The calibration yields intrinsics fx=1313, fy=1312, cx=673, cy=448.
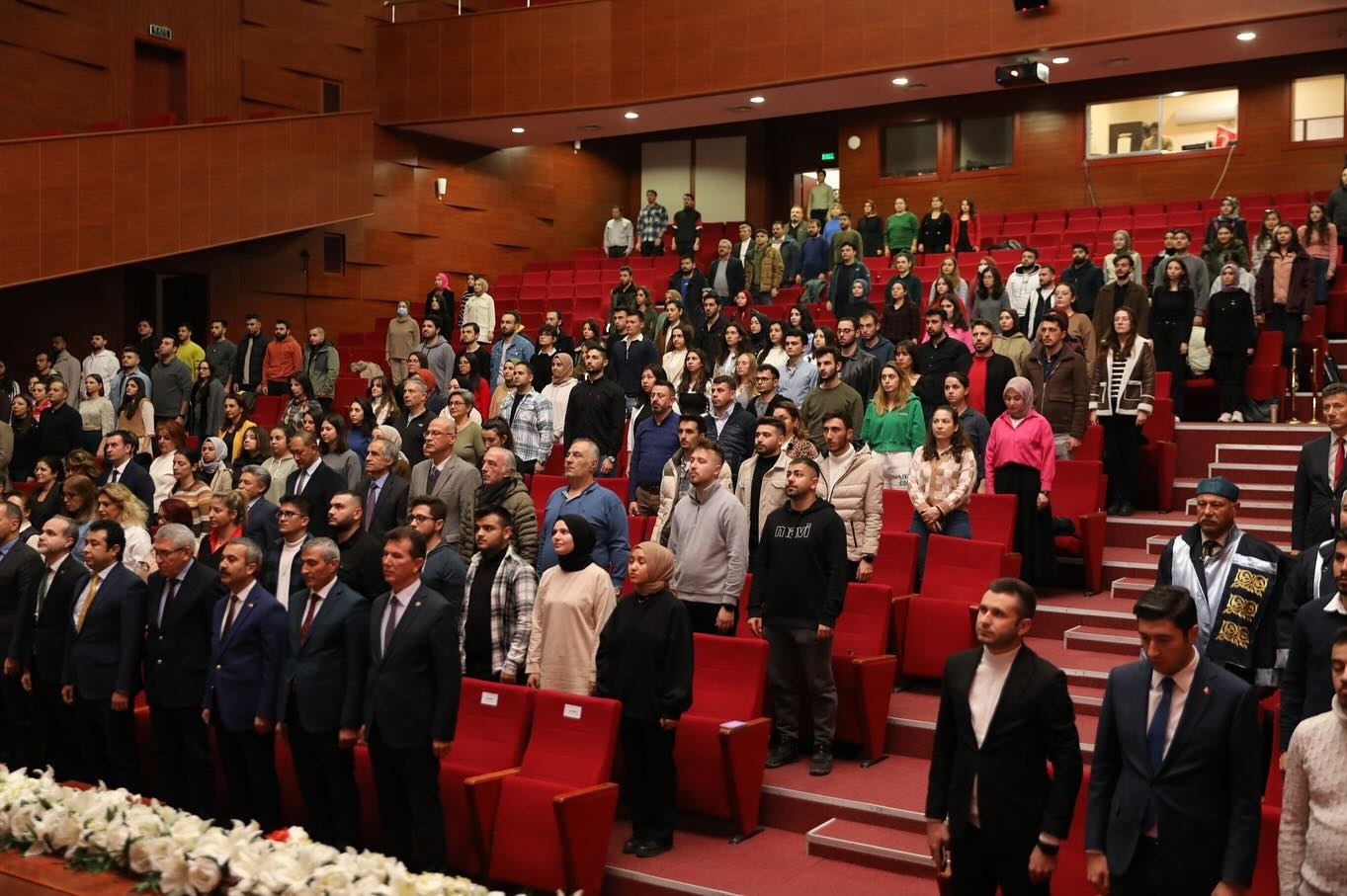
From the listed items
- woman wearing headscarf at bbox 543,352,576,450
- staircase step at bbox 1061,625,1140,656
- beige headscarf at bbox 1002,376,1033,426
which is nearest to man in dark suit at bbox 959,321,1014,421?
beige headscarf at bbox 1002,376,1033,426

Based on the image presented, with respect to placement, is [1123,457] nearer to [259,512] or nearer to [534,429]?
[534,429]

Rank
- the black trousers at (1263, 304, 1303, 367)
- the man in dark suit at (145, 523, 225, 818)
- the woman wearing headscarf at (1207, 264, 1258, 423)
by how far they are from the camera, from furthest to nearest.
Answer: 1. the black trousers at (1263, 304, 1303, 367)
2. the woman wearing headscarf at (1207, 264, 1258, 423)
3. the man in dark suit at (145, 523, 225, 818)

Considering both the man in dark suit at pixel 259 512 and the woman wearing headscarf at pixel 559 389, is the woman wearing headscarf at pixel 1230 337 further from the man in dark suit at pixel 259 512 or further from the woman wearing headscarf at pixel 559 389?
the man in dark suit at pixel 259 512

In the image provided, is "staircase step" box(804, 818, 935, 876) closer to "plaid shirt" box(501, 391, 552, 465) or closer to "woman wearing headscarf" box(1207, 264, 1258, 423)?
"plaid shirt" box(501, 391, 552, 465)

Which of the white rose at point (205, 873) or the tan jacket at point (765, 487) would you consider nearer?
the white rose at point (205, 873)

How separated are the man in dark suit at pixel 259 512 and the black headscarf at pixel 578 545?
187 centimetres

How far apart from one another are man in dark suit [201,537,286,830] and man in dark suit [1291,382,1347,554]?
367cm

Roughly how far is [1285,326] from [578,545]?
566 cm

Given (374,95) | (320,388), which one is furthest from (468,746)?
(374,95)

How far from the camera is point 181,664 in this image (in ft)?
15.6

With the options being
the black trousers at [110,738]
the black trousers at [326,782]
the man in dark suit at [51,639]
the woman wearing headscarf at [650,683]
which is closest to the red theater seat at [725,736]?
the woman wearing headscarf at [650,683]

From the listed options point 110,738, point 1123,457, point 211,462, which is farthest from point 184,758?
point 1123,457

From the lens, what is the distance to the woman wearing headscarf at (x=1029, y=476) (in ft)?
19.5

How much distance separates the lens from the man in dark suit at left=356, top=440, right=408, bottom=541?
5.74 m
